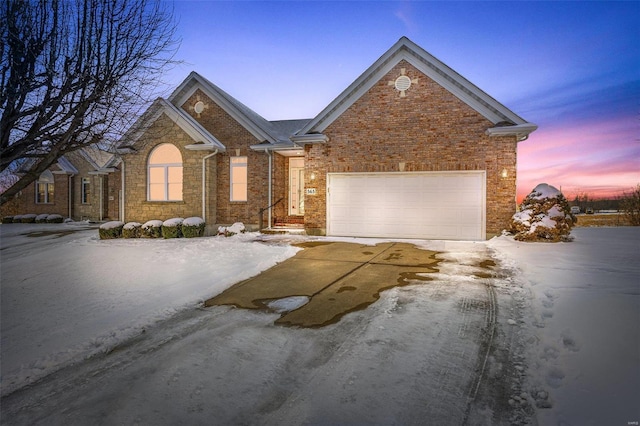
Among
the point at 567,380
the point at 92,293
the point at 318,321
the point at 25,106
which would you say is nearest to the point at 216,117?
the point at 25,106

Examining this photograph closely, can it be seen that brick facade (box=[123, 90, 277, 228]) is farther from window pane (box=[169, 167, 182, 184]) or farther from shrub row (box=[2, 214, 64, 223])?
shrub row (box=[2, 214, 64, 223])

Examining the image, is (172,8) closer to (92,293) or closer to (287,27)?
(92,293)

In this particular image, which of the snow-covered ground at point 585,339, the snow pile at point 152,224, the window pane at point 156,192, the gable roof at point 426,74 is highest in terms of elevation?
the gable roof at point 426,74

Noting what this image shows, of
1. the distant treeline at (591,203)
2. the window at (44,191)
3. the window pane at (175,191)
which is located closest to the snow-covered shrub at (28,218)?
the window at (44,191)

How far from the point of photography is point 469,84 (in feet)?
39.0

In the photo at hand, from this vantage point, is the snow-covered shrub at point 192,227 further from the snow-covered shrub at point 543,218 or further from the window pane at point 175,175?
the snow-covered shrub at point 543,218

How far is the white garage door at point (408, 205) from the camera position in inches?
483

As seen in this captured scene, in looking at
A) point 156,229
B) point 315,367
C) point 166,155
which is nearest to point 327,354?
point 315,367

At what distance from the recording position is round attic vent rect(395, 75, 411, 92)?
499 inches

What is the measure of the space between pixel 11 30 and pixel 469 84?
12.2 m

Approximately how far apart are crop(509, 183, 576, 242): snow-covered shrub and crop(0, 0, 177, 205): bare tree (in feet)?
37.0

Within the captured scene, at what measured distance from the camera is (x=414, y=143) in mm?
12570

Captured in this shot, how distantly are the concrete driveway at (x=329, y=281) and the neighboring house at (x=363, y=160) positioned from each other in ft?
12.0

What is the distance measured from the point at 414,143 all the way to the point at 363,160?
2.00 metres
